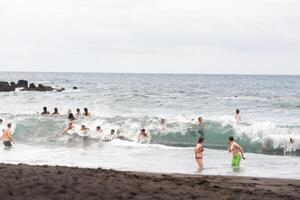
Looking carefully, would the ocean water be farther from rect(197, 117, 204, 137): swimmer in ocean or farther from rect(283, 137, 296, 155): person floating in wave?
rect(197, 117, 204, 137): swimmer in ocean

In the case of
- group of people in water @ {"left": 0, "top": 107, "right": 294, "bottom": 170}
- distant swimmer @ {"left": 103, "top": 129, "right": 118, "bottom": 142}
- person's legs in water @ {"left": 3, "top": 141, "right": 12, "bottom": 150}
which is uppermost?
group of people in water @ {"left": 0, "top": 107, "right": 294, "bottom": 170}

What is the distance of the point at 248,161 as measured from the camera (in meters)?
18.8

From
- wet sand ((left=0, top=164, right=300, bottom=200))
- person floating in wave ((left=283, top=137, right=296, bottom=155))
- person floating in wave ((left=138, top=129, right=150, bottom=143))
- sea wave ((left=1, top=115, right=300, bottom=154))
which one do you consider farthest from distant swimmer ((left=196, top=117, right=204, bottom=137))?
wet sand ((left=0, top=164, right=300, bottom=200))

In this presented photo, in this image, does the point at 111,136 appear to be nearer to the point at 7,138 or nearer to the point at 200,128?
the point at 200,128

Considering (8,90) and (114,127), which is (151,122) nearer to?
(114,127)

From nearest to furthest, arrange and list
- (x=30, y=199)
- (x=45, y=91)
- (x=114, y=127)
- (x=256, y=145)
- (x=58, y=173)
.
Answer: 1. (x=30, y=199)
2. (x=58, y=173)
3. (x=256, y=145)
4. (x=114, y=127)
5. (x=45, y=91)

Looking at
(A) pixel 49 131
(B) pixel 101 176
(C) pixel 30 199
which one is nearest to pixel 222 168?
(B) pixel 101 176

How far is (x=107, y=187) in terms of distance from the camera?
9.74 m

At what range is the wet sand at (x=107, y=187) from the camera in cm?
921

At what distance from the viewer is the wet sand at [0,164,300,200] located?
921 centimetres

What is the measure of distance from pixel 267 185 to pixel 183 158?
7044mm

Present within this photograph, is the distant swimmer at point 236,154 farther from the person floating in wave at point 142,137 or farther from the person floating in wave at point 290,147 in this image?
the person floating in wave at point 142,137

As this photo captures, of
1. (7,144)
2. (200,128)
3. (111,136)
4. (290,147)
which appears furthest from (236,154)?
(200,128)

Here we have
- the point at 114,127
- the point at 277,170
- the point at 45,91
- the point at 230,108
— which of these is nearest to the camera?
the point at 277,170
